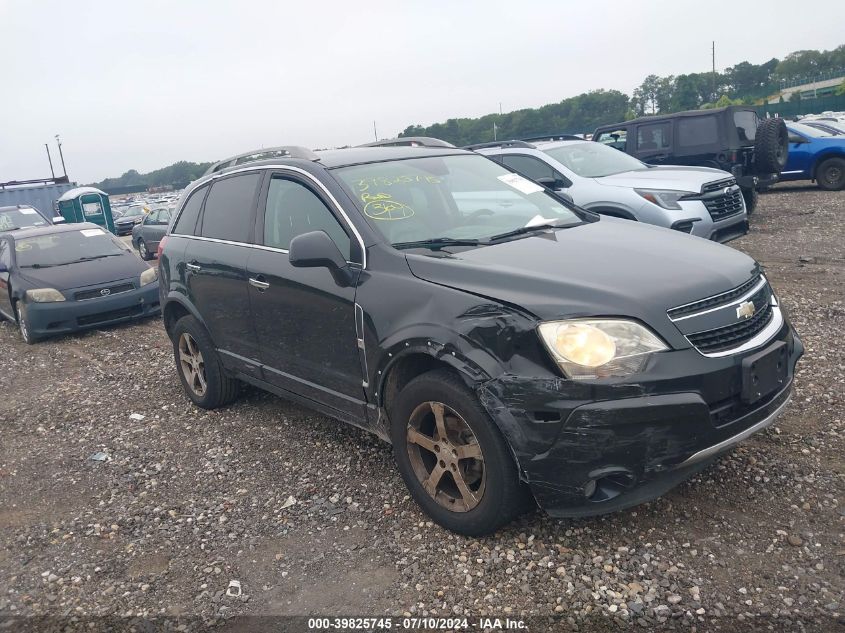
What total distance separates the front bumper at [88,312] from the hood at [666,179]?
20.7ft

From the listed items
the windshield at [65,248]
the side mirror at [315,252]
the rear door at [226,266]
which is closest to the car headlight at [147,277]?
the windshield at [65,248]

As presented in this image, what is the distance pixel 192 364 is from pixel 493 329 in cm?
342

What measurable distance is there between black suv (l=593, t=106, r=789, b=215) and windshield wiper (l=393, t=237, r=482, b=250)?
9693 millimetres

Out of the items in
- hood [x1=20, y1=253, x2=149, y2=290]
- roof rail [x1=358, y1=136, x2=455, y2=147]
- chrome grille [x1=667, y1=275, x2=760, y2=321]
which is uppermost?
roof rail [x1=358, y1=136, x2=455, y2=147]

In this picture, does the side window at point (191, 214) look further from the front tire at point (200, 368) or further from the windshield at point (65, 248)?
the windshield at point (65, 248)

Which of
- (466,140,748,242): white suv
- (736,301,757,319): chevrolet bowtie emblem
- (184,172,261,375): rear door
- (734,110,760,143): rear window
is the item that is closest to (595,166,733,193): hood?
(466,140,748,242): white suv

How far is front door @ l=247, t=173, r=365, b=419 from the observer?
3.84 metres

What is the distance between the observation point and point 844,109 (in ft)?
132

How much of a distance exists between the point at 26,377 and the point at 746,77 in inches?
3990

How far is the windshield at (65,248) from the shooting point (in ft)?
31.8

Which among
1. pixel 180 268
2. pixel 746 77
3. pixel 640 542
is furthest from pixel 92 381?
pixel 746 77

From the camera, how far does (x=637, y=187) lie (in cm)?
880

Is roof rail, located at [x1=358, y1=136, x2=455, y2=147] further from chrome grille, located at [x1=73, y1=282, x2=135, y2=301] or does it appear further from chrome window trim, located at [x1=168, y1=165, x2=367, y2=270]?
chrome grille, located at [x1=73, y1=282, x2=135, y2=301]

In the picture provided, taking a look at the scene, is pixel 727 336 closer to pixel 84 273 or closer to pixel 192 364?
→ pixel 192 364
